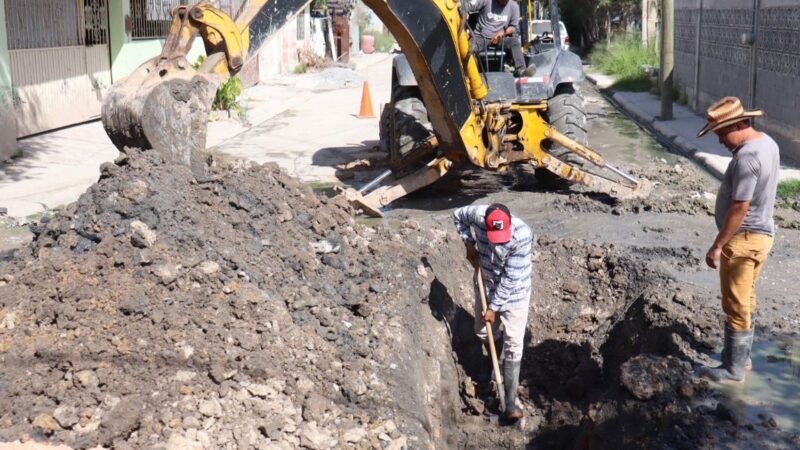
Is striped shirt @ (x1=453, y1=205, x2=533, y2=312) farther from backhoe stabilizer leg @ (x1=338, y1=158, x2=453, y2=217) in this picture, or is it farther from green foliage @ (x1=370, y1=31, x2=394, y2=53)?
green foliage @ (x1=370, y1=31, x2=394, y2=53)

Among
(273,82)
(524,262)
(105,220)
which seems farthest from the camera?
(273,82)

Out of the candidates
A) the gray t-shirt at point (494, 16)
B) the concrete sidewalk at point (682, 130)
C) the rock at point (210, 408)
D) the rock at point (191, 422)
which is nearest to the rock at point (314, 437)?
the rock at point (210, 408)

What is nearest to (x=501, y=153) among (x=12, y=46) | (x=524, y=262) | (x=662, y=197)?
(x=662, y=197)

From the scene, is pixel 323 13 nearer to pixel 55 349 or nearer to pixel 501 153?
pixel 501 153

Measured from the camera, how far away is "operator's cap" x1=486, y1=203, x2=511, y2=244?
6.26m

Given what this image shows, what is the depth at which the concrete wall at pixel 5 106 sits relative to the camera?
13.0 m

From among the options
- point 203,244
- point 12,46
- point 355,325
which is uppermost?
point 12,46

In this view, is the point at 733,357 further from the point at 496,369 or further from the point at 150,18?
the point at 150,18

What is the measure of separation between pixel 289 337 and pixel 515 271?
1.75 m

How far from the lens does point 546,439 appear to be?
22.1ft

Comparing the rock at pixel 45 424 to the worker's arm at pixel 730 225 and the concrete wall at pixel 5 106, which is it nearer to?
the worker's arm at pixel 730 225

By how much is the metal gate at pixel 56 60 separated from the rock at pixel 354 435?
11111 mm

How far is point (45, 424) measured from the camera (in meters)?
4.85

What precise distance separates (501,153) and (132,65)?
1096 centimetres
